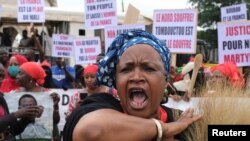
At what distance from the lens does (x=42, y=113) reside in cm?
471

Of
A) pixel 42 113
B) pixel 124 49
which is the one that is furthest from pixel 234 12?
pixel 124 49

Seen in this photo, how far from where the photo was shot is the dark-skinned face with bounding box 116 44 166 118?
1751 millimetres

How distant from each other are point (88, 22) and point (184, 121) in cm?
663

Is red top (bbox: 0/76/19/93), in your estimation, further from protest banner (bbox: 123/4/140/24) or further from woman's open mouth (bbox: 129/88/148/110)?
woman's open mouth (bbox: 129/88/148/110)

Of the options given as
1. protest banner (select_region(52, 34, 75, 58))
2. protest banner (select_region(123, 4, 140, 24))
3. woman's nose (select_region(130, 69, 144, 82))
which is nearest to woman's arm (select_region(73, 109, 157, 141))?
woman's nose (select_region(130, 69, 144, 82))

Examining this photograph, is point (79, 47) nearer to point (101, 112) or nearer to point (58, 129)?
point (58, 129)

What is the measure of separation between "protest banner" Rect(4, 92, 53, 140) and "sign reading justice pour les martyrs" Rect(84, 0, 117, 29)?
3305mm

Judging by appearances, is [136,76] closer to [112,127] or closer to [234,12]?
[112,127]

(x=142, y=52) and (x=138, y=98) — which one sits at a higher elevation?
(x=142, y=52)

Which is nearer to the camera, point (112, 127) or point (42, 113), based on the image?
point (112, 127)

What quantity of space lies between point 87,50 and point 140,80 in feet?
21.1

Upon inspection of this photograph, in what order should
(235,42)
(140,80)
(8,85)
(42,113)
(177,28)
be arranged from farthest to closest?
(177,28) → (235,42) → (8,85) → (42,113) → (140,80)

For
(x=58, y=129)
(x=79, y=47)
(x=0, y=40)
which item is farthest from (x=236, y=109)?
(x=0, y=40)

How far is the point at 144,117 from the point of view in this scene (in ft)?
5.81
